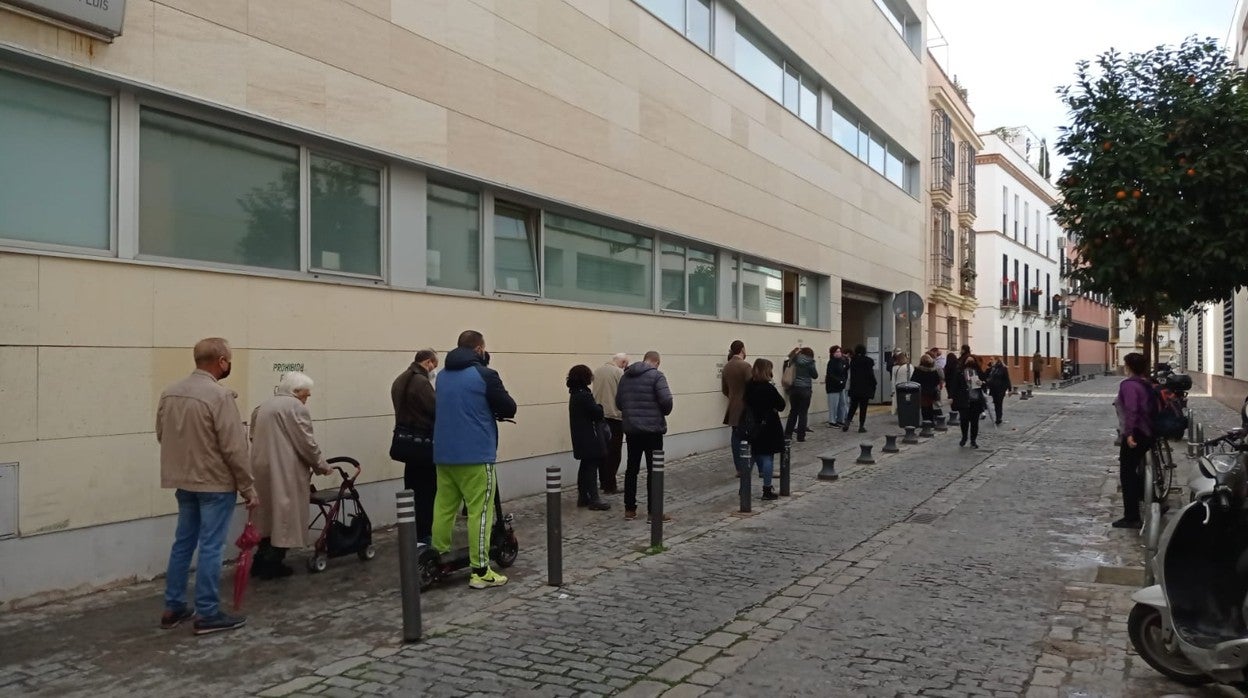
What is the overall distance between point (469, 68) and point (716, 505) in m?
5.59

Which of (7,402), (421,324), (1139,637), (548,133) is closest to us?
(1139,637)

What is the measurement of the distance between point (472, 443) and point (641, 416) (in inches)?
125

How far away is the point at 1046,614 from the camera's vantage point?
600 centimetres

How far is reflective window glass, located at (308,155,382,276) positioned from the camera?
27.8 ft

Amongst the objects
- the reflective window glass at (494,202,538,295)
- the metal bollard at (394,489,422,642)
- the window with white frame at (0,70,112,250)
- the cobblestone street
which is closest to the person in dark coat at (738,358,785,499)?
the cobblestone street

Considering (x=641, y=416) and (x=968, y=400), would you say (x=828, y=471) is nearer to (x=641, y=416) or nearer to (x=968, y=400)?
(x=641, y=416)

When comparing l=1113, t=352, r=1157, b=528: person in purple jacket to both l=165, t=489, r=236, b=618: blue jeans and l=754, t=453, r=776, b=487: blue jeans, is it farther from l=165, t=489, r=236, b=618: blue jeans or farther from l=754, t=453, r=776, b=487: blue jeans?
l=165, t=489, r=236, b=618: blue jeans

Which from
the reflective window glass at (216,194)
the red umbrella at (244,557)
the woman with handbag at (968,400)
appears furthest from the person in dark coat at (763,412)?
the woman with handbag at (968,400)

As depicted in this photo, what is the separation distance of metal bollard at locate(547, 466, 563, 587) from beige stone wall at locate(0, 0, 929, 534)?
2.76m

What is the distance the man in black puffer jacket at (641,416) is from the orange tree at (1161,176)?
199 inches

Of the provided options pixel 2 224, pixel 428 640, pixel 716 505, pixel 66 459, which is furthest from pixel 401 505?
pixel 716 505

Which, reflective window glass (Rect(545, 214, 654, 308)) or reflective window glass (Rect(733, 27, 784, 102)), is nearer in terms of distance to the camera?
reflective window glass (Rect(545, 214, 654, 308))

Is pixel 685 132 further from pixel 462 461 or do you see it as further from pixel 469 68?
pixel 462 461

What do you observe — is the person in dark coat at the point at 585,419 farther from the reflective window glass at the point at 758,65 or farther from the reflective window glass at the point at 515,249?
the reflective window glass at the point at 758,65
